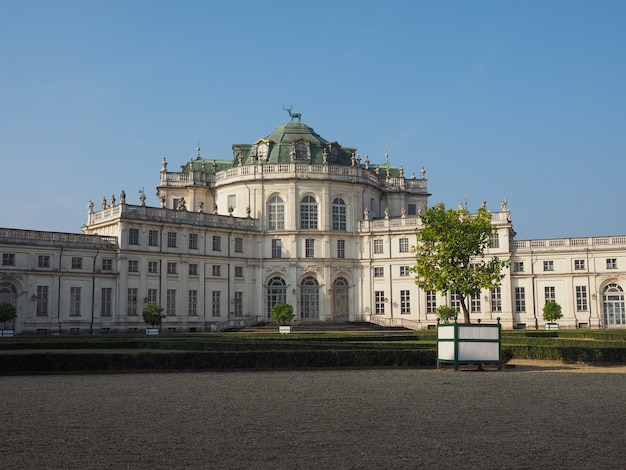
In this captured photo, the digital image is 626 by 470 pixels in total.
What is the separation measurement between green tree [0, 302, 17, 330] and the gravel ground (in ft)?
97.0

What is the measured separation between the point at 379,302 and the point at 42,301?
3169 cm

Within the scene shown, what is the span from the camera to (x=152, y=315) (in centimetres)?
5675

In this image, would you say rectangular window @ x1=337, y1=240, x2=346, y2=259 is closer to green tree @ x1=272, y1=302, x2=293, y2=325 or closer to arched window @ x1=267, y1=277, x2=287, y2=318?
arched window @ x1=267, y1=277, x2=287, y2=318

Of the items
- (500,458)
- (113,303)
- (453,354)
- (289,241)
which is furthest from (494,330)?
(289,241)

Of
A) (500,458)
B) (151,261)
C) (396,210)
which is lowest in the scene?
(500,458)

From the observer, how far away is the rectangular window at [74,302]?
57.1m

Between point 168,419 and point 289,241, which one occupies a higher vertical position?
point 289,241

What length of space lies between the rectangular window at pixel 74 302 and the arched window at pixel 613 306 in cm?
4603

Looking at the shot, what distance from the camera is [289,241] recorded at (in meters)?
70.4

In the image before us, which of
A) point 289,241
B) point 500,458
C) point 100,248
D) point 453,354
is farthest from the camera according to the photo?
point 289,241

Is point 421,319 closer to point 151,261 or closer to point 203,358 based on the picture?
point 151,261

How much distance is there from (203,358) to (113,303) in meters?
36.2

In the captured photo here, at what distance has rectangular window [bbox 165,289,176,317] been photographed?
62775 mm

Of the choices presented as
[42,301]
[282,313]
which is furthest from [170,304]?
[42,301]
